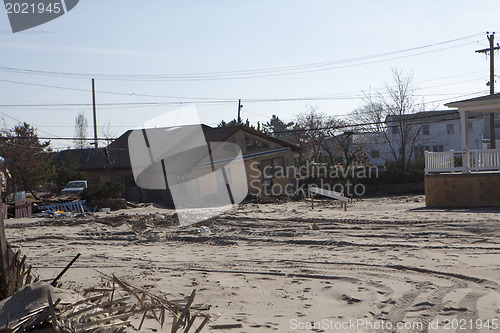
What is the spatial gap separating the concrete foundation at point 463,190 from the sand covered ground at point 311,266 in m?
2.21

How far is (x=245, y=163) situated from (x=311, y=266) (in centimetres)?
2362

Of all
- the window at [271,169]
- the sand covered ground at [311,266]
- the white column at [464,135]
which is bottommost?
the sand covered ground at [311,266]

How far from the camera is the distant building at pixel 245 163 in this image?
33875 mm

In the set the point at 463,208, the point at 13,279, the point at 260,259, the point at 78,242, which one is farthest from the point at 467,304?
the point at 463,208

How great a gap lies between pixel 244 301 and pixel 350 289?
1847 millimetres

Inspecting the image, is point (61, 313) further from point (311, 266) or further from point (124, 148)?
point (124, 148)

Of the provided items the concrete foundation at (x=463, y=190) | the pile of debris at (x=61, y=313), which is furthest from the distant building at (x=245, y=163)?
the pile of debris at (x=61, y=313)

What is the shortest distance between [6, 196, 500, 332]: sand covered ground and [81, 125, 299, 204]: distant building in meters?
14.2

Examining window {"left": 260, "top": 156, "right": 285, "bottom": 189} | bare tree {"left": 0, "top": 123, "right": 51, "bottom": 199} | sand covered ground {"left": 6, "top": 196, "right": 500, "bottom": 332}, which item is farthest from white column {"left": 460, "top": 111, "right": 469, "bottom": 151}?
bare tree {"left": 0, "top": 123, "right": 51, "bottom": 199}

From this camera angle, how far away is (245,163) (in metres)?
33.9

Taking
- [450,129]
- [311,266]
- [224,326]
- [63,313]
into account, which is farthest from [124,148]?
[450,129]

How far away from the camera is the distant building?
33.9m

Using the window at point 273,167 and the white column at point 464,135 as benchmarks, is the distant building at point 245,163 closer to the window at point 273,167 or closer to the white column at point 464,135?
the window at point 273,167

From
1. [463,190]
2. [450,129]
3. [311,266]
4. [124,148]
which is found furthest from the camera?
[450,129]
